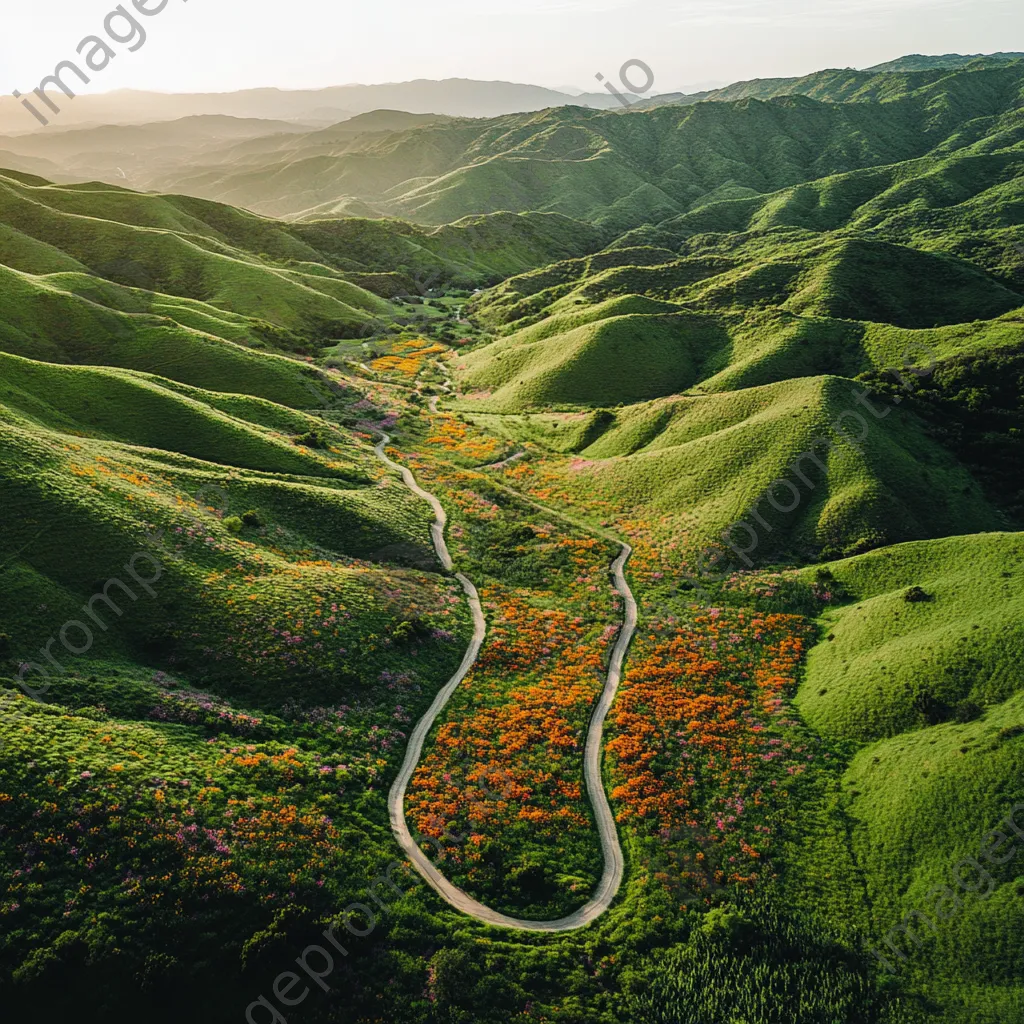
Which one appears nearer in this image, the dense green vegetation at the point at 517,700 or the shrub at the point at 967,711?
the dense green vegetation at the point at 517,700

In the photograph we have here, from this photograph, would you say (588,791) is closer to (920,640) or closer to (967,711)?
(967,711)

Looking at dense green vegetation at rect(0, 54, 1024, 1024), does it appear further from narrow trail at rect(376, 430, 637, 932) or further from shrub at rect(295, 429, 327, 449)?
narrow trail at rect(376, 430, 637, 932)

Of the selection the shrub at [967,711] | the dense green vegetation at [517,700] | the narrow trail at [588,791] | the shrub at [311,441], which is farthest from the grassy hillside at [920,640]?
the shrub at [311,441]

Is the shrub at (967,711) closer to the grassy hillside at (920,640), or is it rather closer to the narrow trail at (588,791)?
the grassy hillside at (920,640)

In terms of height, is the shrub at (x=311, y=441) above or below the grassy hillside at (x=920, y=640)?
above

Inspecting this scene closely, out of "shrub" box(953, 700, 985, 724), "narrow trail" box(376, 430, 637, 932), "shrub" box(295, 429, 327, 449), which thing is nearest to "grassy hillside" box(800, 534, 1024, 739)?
"shrub" box(953, 700, 985, 724)

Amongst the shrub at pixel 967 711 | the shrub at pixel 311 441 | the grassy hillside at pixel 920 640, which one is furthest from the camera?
the shrub at pixel 311 441

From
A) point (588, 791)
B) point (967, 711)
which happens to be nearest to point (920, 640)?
point (967, 711)

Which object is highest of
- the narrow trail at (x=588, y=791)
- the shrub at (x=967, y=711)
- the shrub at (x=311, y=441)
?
the shrub at (x=311, y=441)
